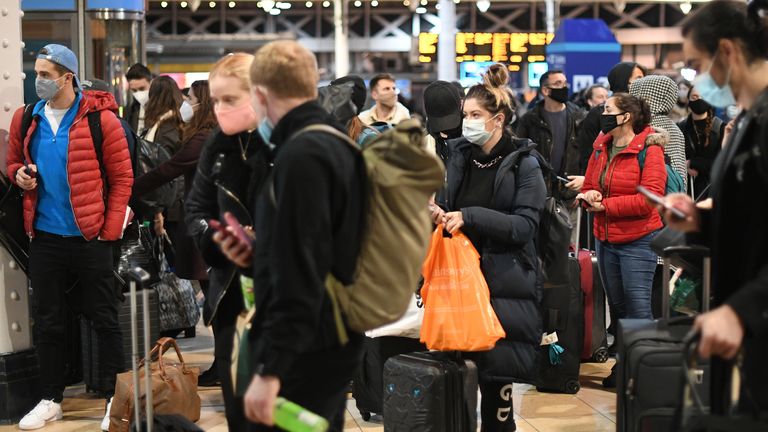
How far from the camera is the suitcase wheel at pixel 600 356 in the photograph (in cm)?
688

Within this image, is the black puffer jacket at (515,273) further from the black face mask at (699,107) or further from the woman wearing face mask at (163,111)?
the black face mask at (699,107)

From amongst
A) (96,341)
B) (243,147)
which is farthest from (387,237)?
(96,341)

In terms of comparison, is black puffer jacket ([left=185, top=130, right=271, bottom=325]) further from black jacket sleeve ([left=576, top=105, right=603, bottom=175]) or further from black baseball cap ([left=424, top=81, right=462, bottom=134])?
black jacket sleeve ([left=576, top=105, right=603, bottom=175])

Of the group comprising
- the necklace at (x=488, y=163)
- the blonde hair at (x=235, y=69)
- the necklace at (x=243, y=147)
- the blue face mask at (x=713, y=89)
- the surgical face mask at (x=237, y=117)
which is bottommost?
the necklace at (x=488, y=163)

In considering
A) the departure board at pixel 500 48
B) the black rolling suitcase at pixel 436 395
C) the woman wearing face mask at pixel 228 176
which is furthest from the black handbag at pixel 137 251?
the departure board at pixel 500 48

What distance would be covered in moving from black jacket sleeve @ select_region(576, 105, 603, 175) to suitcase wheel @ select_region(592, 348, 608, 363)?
148 centimetres

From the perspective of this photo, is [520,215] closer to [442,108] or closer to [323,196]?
[442,108]

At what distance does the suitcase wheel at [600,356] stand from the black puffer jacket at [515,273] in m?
2.46

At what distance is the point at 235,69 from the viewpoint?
331 cm

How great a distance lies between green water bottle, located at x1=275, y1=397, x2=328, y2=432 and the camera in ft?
8.30

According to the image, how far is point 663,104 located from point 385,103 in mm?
2068

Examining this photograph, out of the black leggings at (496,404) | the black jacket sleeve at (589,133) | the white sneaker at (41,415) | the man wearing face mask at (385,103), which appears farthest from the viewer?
the black jacket sleeve at (589,133)

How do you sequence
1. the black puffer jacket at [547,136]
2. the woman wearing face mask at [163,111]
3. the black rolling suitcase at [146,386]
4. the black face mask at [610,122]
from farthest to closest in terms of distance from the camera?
the black puffer jacket at [547,136] < the woman wearing face mask at [163,111] < the black face mask at [610,122] < the black rolling suitcase at [146,386]

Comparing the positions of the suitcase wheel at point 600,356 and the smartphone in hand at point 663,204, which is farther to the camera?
the suitcase wheel at point 600,356
